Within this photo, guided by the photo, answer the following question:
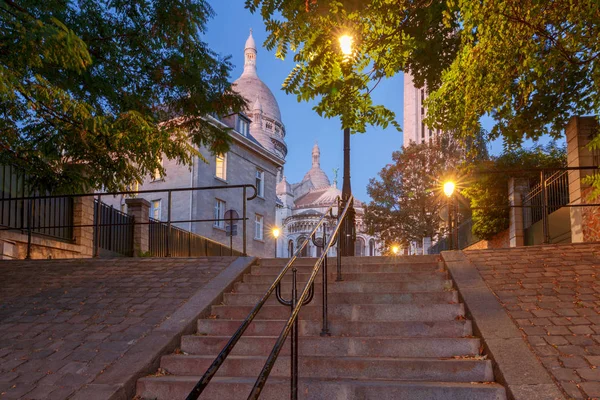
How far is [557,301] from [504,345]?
1567 mm

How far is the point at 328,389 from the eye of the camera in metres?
4.93

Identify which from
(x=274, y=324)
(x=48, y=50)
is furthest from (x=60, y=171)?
(x=274, y=324)

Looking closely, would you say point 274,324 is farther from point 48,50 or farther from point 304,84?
point 48,50

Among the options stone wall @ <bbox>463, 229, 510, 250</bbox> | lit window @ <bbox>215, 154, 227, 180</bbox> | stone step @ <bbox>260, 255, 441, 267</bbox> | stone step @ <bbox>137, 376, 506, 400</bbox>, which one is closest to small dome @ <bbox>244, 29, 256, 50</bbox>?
lit window @ <bbox>215, 154, 227, 180</bbox>

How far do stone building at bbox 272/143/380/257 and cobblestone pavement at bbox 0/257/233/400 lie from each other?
65.2 meters

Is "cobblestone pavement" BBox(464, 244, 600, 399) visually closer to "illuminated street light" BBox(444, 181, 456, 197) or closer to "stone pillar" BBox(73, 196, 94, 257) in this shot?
"illuminated street light" BBox(444, 181, 456, 197)

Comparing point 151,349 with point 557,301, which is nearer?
point 151,349

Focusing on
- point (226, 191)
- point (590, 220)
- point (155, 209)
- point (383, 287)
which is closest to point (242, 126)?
point (226, 191)

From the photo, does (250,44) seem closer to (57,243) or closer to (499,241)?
(499,241)

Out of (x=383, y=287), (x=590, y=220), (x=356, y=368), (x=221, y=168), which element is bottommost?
(x=356, y=368)

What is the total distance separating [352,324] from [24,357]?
3.49 metres

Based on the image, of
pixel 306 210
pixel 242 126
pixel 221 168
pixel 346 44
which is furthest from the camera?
pixel 306 210

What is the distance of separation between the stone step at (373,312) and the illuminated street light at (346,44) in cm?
352

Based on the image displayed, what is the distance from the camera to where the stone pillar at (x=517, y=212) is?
17.6 m
